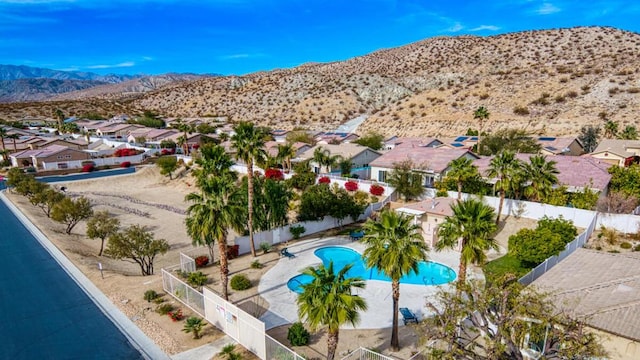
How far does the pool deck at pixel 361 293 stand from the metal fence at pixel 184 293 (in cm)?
368

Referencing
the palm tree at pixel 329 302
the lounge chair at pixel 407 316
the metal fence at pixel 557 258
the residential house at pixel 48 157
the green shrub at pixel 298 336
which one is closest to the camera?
the palm tree at pixel 329 302

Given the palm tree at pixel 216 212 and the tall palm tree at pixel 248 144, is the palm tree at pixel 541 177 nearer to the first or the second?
the tall palm tree at pixel 248 144

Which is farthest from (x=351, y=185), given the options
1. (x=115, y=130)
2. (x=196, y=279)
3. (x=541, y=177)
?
(x=115, y=130)

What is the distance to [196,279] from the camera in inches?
958

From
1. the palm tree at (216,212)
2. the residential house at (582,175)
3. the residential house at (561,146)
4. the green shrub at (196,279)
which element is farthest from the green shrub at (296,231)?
the residential house at (561,146)

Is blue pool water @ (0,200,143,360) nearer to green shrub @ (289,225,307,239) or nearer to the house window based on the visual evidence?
green shrub @ (289,225,307,239)

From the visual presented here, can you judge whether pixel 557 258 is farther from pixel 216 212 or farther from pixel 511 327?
pixel 216 212

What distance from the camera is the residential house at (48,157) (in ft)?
221

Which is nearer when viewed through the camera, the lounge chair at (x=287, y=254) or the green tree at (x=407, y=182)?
the lounge chair at (x=287, y=254)

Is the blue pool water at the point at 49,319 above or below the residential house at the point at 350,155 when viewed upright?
below

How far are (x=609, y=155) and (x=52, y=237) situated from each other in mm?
64896

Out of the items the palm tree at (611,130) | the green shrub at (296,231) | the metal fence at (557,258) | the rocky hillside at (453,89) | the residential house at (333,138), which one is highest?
the rocky hillside at (453,89)

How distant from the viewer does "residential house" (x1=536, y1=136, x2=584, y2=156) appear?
179 feet

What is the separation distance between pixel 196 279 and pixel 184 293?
7.97 feet
